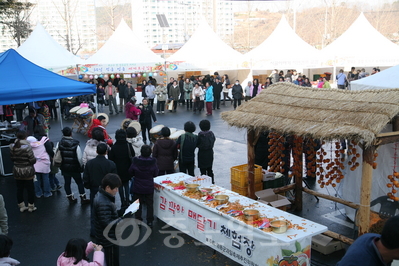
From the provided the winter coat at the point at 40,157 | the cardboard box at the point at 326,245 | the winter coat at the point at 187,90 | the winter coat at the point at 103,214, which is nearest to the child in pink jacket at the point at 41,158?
the winter coat at the point at 40,157

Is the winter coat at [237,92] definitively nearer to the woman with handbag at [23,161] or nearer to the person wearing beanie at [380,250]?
the woman with handbag at [23,161]

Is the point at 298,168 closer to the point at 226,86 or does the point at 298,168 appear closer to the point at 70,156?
the point at 70,156

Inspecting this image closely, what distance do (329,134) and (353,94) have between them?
1.26 m

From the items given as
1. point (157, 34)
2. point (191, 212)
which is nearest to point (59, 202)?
point (191, 212)

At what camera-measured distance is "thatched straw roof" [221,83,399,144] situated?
4836mm

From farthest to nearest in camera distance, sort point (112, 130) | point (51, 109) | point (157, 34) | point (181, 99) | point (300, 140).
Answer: point (157, 34), point (181, 99), point (51, 109), point (112, 130), point (300, 140)

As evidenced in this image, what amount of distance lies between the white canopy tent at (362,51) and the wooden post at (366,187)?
63.2ft

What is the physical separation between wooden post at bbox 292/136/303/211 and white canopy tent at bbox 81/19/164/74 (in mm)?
13543

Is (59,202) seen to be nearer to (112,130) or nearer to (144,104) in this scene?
(144,104)

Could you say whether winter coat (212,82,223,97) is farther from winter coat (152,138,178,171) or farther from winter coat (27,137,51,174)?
winter coat (27,137,51,174)

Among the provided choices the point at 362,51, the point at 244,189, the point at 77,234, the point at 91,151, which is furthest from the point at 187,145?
the point at 362,51

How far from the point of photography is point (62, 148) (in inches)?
289

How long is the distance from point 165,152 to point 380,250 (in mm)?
5315

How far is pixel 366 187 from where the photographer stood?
500cm
